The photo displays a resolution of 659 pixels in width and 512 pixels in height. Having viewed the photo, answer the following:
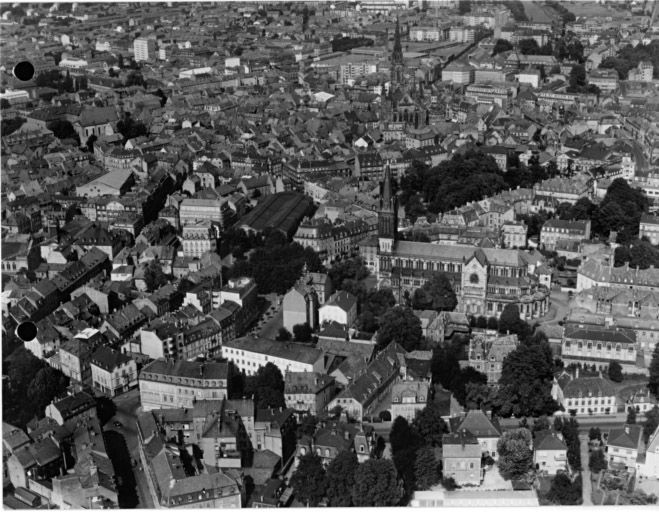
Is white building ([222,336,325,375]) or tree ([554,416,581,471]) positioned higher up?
white building ([222,336,325,375])

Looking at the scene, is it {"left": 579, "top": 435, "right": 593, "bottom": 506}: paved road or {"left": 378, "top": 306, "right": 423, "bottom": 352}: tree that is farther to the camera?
{"left": 378, "top": 306, "right": 423, "bottom": 352}: tree

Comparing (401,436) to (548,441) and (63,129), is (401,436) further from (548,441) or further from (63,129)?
(63,129)

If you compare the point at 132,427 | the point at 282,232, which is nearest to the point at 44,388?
the point at 132,427

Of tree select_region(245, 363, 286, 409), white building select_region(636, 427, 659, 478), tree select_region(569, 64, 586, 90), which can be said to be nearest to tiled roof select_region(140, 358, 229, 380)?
tree select_region(245, 363, 286, 409)

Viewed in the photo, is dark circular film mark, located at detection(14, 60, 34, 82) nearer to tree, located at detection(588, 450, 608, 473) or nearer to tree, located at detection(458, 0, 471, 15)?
tree, located at detection(588, 450, 608, 473)

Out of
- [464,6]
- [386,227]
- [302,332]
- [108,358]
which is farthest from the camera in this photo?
[464,6]

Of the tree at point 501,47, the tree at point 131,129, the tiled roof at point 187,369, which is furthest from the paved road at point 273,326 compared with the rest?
the tree at point 501,47
